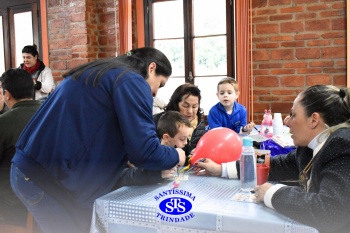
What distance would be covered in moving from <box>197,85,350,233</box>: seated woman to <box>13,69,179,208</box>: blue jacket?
434 millimetres

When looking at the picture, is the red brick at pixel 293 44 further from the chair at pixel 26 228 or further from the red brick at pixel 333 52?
the chair at pixel 26 228

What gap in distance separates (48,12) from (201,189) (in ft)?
12.2

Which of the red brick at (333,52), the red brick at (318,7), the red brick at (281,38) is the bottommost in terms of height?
the red brick at (333,52)

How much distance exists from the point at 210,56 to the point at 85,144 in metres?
2.91

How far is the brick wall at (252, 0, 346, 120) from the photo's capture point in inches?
137

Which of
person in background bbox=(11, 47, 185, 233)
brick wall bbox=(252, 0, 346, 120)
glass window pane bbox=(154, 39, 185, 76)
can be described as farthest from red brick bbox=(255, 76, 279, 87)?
person in background bbox=(11, 47, 185, 233)

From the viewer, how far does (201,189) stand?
4.59 feet

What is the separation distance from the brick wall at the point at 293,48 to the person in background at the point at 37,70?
223cm

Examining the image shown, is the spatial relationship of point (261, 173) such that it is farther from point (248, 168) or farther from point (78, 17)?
point (78, 17)

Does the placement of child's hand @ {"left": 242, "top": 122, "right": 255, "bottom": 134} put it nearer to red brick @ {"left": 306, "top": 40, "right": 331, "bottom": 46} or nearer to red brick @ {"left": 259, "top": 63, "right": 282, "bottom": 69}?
red brick @ {"left": 259, "top": 63, "right": 282, "bottom": 69}

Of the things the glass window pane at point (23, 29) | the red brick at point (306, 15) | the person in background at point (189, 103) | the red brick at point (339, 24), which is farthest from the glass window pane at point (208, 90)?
the glass window pane at point (23, 29)

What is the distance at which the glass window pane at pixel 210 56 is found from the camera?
396 cm

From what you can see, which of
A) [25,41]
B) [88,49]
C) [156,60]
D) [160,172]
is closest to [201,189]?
[160,172]

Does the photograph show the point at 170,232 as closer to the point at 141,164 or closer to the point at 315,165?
the point at 141,164
